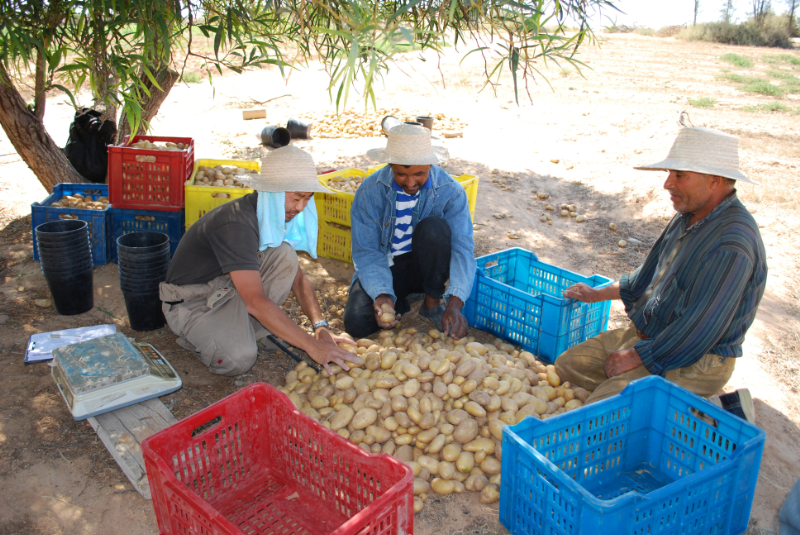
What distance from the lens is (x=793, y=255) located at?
4402 mm

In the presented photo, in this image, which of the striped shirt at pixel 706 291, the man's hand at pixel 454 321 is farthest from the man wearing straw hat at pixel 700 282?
the man's hand at pixel 454 321

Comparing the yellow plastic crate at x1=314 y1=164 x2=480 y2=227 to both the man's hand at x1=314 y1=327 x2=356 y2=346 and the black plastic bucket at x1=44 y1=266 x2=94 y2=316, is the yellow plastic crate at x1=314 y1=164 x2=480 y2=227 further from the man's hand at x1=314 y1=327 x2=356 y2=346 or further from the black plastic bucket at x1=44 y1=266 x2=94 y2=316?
the black plastic bucket at x1=44 y1=266 x2=94 y2=316

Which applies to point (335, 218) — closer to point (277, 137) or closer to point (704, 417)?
point (277, 137)

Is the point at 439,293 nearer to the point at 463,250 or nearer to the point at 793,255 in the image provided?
the point at 463,250

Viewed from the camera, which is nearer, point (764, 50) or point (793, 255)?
point (793, 255)

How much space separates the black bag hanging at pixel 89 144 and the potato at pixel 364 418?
12.0 ft

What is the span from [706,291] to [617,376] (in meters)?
0.51

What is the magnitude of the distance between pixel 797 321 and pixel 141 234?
13.1 feet

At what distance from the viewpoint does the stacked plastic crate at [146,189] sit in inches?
148

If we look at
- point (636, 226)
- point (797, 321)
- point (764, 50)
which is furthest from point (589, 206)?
point (764, 50)

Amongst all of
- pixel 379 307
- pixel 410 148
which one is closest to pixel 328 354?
pixel 379 307

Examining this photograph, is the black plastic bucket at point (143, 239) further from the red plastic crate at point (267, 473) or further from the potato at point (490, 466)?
the potato at point (490, 466)

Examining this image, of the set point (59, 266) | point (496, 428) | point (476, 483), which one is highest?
point (59, 266)

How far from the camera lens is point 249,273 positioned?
2623 mm
